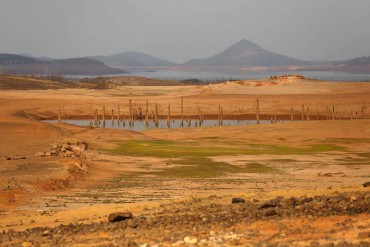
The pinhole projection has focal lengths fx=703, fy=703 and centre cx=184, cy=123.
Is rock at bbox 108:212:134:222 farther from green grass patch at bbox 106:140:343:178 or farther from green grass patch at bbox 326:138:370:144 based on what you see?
green grass patch at bbox 326:138:370:144

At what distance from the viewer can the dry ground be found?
17359 mm

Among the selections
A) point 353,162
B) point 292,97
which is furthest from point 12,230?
point 292,97

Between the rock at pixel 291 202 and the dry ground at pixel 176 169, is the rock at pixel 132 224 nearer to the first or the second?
the dry ground at pixel 176 169

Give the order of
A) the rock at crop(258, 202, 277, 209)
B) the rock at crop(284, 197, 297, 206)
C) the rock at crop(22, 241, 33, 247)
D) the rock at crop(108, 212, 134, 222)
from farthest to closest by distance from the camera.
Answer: the rock at crop(108, 212, 134, 222)
the rock at crop(284, 197, 297, 206)
the rock at crop(258, 202, 277, 209)
the rock at crop(22, 241, 33, 247)

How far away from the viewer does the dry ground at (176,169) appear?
683 inches

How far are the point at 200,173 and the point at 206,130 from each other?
2913 centimetres

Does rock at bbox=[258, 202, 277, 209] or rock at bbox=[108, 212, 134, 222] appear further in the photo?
rock at bbox=[108, 212, 134, 222]

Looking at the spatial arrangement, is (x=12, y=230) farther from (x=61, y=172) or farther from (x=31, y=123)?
(x=31, y=123)

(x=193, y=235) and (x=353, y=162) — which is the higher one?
(x=193, y=235)

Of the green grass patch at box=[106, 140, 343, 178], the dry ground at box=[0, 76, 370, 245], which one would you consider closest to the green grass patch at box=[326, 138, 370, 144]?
the dry ground at box=[0, 76, 370, 245]

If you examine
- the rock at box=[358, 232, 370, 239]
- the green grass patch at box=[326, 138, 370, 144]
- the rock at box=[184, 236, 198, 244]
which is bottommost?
the green grass patch at box=[326, 138, 370, 144]

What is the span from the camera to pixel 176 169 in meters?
32.3

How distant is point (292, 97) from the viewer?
9938 cm

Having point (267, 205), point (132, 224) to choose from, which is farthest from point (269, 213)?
point (132, 224)
